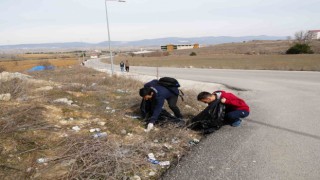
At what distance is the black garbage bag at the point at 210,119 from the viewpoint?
6363 millimetres

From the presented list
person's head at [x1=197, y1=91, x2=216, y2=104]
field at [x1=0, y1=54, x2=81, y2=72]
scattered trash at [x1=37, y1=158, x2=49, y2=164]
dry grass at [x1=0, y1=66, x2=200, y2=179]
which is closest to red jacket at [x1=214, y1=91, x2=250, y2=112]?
person's head at [x1=197, y1=91, x2=216, y2=104]

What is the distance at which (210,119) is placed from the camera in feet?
21.2

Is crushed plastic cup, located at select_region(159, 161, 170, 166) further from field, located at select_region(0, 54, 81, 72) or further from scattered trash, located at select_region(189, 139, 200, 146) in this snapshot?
field, located at select_region(0, 54, 81, 72)

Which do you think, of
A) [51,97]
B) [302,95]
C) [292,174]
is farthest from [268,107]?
[51,97]

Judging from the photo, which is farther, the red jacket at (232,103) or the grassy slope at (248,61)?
the grassy slope at (248,61)

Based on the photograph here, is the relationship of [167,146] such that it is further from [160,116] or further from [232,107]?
[232,107]

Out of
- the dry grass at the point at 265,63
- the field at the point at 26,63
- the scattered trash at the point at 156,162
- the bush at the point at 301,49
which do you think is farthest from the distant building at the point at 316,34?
the scattered trash at the point at 156,162

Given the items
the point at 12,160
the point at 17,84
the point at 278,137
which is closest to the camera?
the point at 12,160

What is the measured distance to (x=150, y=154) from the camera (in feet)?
16.5

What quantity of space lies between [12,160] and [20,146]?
0.45 meters

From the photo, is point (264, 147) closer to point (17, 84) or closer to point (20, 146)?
point (20, 146)

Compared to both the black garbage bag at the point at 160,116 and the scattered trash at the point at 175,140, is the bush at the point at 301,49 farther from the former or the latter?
the scattered trash at the point at 175,140

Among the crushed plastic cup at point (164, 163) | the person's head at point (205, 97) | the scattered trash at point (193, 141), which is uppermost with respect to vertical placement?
the person's head at point (205, 97)

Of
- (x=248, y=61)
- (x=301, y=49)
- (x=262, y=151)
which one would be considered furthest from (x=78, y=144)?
(x=301, y=49)
